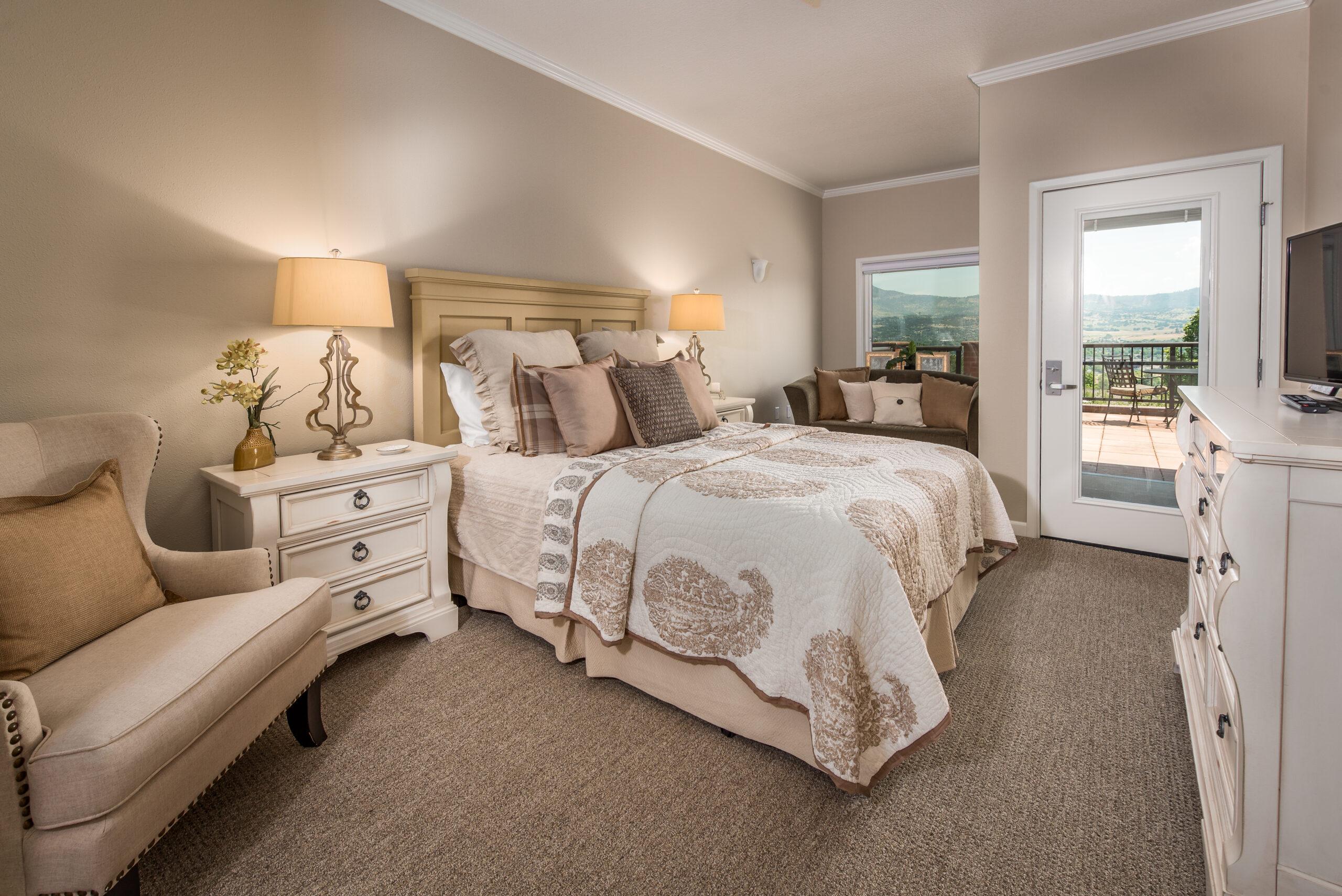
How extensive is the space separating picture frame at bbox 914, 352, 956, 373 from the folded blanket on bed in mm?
3579

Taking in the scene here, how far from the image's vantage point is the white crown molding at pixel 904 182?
5586 mm

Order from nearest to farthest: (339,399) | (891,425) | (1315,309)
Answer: (1315,309) → (339,399) → (891,425)

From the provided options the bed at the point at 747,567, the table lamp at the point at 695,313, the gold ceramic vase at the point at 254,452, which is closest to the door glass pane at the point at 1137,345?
the bed at the point at 747,567

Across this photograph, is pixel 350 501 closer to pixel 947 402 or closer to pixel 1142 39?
pixel 947 402

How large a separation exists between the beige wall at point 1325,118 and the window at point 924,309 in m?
2.74

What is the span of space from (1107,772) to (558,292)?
119 inches

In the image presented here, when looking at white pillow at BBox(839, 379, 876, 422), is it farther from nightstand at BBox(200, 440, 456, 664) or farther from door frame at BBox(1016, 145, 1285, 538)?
nightstand at BBox(200, 440, 456, 664)

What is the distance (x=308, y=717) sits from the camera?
1871mm

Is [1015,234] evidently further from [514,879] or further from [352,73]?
[514,879]

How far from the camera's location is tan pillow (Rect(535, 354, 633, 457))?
2617 millimetres

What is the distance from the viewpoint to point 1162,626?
8.61ft

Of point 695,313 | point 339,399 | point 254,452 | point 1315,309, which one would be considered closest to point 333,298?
point 339,399

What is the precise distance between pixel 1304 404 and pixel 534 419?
2358 mm

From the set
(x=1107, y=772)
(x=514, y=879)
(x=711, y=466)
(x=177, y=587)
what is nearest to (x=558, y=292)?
(x=711, y=466)
